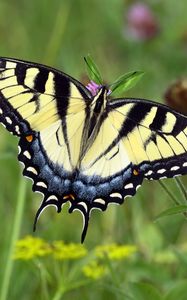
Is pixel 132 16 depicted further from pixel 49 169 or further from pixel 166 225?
pixel 49 169

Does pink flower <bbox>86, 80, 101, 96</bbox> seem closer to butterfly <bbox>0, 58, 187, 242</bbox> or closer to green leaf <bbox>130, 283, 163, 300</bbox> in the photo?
butterfly <bbox>0, 58, 187, 242</bbox>

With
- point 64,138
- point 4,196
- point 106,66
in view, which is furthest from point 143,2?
point 64,138

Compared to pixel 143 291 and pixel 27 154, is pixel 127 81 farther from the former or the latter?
pixel 143 291

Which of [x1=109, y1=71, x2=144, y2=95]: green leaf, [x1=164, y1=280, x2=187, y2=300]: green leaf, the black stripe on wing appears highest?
the black stripe on wing

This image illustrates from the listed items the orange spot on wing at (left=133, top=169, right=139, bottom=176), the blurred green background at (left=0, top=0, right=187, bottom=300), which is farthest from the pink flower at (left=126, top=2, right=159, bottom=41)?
the orange spot on wing at (left=133, top=169, right=139, bottom=176)

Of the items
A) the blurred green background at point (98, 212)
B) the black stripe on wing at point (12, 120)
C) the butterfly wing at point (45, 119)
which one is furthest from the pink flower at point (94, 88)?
the blurred green background at point (98, 212)

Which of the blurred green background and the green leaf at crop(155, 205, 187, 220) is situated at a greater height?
the blurred green background

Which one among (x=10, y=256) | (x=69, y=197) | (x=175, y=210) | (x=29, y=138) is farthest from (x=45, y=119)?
(x=10, y=256)
